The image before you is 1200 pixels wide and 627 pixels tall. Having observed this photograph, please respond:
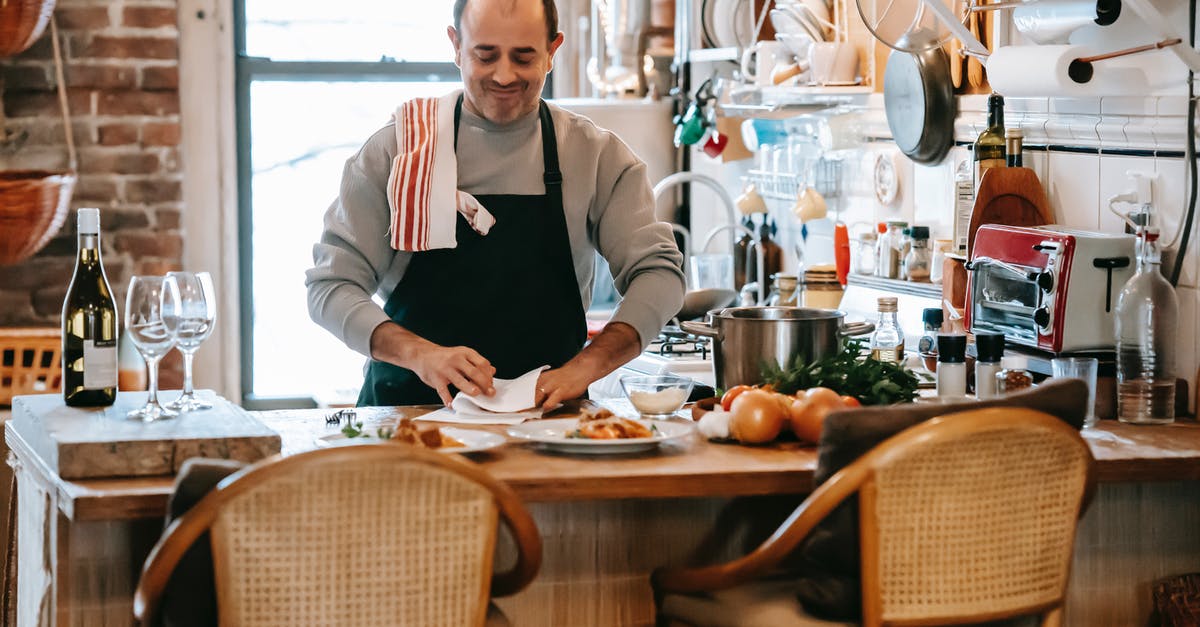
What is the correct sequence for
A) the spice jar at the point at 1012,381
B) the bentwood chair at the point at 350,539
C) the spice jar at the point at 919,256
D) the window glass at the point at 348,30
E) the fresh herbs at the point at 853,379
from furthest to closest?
the window glass at the point at 348,30
the spice jar at the point at 919,256
the spice jar at the point at 1012,381
the fresh herbs at the point at 853,379
the bentwood chair at the point at 350,539

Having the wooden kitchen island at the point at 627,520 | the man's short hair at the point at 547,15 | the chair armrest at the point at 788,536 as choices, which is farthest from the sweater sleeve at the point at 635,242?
the chair armrest at the point at 788,536

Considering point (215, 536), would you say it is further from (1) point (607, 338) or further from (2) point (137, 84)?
(2) point (137, 84)

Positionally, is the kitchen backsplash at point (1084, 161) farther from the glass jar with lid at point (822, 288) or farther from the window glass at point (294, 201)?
the window glass at point (294, 201)

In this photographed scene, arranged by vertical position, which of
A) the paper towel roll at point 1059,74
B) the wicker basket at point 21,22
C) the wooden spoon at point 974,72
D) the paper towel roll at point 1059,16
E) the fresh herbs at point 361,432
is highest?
the wicker basket at point 21,22

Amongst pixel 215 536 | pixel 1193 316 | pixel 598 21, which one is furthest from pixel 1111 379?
pixel 598 21

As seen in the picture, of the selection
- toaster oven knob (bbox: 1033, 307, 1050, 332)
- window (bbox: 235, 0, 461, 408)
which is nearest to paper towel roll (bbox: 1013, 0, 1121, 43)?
toaster oven knob (bbox: 1033, 307, 1050, 332)

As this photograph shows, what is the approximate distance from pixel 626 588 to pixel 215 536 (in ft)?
2.51

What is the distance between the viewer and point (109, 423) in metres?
2.10

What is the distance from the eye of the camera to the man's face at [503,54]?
8.77 ft

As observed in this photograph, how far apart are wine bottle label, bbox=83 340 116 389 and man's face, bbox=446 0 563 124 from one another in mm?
863

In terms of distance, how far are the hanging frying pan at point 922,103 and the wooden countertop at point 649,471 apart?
4.08 feet

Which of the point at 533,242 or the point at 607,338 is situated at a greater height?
the point at 533,242

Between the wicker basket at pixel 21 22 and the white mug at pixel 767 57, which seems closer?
the wicker basket at pixel 21 22

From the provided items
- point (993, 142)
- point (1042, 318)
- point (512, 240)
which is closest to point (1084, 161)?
point (993, 142)
